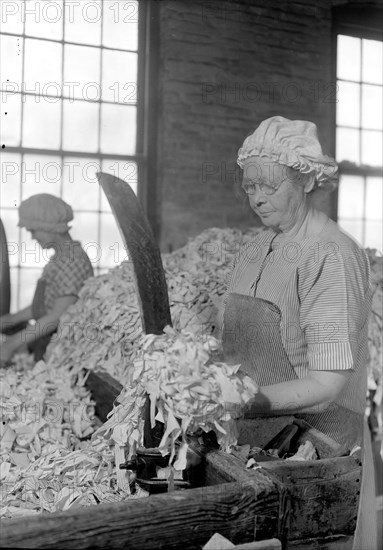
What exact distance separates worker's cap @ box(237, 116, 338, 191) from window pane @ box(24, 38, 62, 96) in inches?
118

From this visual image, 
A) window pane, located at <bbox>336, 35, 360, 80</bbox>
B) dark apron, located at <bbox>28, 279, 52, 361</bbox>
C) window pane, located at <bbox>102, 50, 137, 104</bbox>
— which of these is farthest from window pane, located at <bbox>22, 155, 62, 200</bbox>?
window pane, located at <bbox>336, 35, 360, 80</bbox>

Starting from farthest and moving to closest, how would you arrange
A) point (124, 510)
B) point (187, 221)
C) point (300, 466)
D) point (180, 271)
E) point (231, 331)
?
point (187, 221) < point (180, 271) < point (231, 331) < point (300, 466) < point (124, 510)

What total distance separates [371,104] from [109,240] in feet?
6.94

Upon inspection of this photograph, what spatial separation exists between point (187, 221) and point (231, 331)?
286 cm

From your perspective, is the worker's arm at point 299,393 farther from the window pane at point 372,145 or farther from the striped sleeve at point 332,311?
the window pane at point 372,145

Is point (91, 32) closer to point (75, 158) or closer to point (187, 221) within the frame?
point (75, 158)

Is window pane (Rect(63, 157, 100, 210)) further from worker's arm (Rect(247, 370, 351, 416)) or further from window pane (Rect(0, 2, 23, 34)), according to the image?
worker's arm (Rect(247, 370, 351, 416))

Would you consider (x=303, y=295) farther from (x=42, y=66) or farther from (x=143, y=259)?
(x=42, y=66)

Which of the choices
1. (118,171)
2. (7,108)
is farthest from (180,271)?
(7,108)

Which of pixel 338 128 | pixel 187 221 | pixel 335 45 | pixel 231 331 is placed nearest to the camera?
pixel 231 331

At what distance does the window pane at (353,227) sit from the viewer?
291 centimetres

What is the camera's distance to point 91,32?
13.5ft

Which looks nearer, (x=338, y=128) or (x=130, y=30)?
(x=338, y=128)

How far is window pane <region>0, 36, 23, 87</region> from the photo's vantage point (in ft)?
12.7
